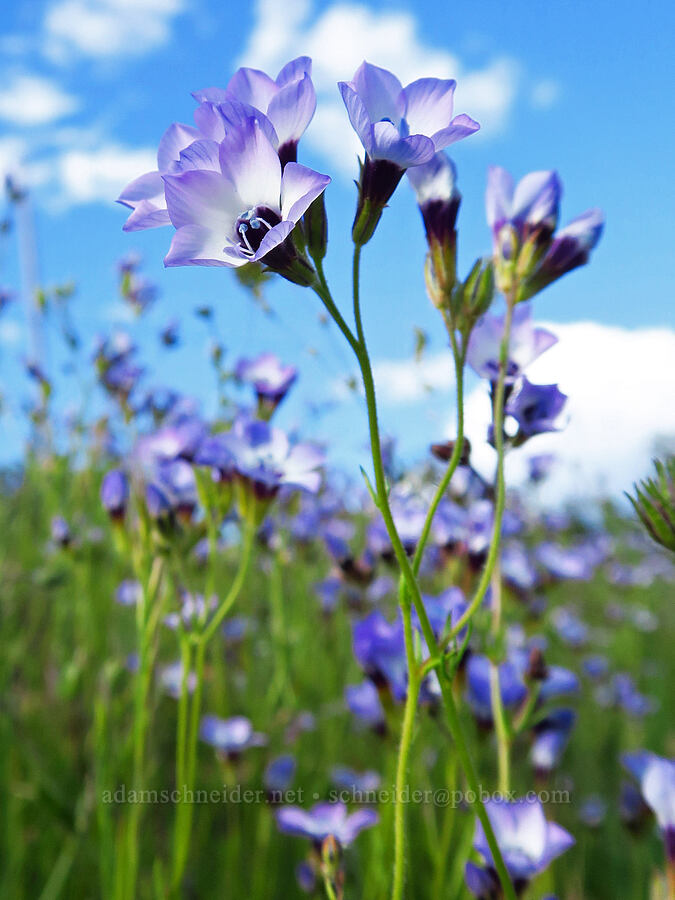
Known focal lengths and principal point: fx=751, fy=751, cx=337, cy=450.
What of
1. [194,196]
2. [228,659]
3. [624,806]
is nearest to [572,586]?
[228,659]

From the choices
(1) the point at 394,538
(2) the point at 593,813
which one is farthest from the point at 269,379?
(2) the point at 593,813

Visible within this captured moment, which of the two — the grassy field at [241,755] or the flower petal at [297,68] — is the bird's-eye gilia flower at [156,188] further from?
the grassy field at [241,755]

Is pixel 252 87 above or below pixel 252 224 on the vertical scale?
above

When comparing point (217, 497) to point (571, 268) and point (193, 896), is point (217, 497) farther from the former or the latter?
point (193, 896)

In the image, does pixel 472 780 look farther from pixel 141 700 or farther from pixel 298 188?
pixel 141 700

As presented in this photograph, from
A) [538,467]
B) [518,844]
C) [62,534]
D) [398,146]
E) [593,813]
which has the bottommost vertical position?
[518,844]

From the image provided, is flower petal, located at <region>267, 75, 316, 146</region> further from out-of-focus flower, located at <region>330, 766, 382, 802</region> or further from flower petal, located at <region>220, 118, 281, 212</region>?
out-of-focus flower, located at <region>330, 766, 382, 802</region>

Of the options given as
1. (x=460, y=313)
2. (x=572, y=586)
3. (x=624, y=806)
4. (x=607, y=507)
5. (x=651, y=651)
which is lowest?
(x=624, y=806)
